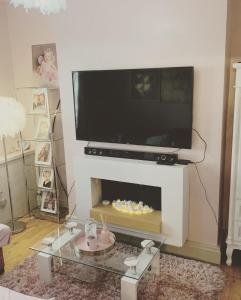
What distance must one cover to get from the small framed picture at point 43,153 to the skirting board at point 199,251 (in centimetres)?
168

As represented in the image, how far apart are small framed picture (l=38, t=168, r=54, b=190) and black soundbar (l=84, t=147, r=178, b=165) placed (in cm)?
75

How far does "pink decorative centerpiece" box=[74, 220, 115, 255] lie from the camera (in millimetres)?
2289

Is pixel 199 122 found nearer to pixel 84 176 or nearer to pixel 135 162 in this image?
pixel 135 162

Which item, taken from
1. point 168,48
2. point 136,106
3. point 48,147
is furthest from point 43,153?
point 168,48

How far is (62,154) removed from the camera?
12.4ft

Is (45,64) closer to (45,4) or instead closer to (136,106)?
(136,106)

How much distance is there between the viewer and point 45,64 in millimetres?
3586

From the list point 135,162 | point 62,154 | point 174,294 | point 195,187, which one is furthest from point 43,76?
point 174,294

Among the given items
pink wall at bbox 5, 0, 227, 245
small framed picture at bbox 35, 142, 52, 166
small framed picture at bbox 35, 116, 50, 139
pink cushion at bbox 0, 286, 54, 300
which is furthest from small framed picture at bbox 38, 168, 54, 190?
pink cushion at bbox 0, 286, 54, 300

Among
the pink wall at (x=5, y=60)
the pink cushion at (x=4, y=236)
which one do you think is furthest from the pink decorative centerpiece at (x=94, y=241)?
the pink wall at (x=5, y=60)

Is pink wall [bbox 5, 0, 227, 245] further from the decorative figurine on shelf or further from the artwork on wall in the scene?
the decorative figurine on shelf

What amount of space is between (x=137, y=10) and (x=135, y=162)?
1299 millimetres

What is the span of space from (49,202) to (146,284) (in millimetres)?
1695

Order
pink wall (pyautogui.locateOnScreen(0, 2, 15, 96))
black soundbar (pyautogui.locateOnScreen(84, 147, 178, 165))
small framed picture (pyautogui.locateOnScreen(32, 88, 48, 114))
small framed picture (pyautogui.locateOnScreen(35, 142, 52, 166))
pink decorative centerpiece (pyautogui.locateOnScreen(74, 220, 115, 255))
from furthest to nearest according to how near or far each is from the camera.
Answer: pink wall (pyautogui.locateOnScreen(0, 2, 15, 96)), small framed picture (pyautogui.locateOnScreen(35, 142, 52, 166)), small framed picture (pyautogui.locateOnScreen(32, 88, 48, 114)), black soundbar (pyautogui.locateOnScreen(84, 147, 178, 165)), pink decorative centerpiece (pyautogui.locateOnScreen(74, 220, 115, 255))
